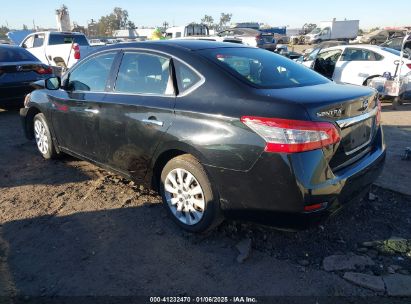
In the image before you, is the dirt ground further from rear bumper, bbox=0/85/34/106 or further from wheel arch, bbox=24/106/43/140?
rear bumper, bbox=0/85/34/106

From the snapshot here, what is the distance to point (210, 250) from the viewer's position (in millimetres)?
3258

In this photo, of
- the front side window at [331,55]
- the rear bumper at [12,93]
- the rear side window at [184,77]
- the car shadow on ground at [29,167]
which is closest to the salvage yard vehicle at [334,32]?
the front side window at [331,55]

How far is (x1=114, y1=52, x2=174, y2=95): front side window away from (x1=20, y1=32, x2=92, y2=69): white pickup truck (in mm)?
10978

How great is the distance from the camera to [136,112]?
11.8 feet

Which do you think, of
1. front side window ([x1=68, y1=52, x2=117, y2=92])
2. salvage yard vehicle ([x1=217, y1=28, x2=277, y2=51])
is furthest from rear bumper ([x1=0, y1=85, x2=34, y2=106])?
salvage yard vehicle ([x1=217, y1=28, x2=277, y2=51])

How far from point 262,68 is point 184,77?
2.50 ft

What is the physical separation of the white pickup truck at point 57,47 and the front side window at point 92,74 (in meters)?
10.1

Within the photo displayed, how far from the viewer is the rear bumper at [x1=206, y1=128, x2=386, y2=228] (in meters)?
2.66

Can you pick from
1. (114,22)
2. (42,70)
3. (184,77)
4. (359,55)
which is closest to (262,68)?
(184,77)

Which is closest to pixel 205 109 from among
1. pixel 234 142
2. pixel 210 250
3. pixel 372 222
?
pixel 234 142

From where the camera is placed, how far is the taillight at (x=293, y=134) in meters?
2.63

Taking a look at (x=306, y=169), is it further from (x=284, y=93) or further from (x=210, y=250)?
(x=210, y=250)

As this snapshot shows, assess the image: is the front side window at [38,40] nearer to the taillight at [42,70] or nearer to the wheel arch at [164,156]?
the taillight at [42,70]

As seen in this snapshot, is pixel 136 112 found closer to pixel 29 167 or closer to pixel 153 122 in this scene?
pixel 153 122
